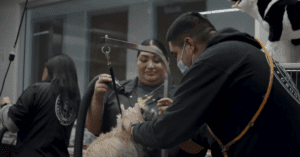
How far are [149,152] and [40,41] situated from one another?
2392 mm

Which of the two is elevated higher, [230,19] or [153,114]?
[230,19]

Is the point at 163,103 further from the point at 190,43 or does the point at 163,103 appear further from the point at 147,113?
the point at 190,43

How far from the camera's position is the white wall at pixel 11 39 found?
9.58ft

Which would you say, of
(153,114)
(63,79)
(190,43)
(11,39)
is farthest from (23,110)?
(11,39)

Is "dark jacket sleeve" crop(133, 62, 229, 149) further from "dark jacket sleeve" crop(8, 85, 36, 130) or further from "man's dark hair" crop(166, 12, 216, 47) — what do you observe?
"dark jacket sleeve" crop(8, 85, 36, 130)

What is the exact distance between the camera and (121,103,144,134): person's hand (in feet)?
3.13

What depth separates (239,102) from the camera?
0.79m

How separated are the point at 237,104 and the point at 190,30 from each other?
447mm

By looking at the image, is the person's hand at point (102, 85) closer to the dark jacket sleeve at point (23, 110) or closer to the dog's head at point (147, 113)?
the dog's head at point (147, 113)

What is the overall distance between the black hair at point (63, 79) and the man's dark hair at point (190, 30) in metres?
0.97

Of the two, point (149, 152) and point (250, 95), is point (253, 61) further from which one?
point (149, 152)

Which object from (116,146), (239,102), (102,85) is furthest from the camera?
(102,85)

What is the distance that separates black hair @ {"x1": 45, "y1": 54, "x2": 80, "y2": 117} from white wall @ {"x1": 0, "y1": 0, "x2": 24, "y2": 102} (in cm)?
122

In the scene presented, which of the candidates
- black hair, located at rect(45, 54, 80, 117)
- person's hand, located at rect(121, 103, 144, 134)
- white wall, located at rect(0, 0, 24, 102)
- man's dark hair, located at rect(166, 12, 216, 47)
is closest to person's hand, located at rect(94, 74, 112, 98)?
person's hand, located at rect(121, 103, 144, 134)
